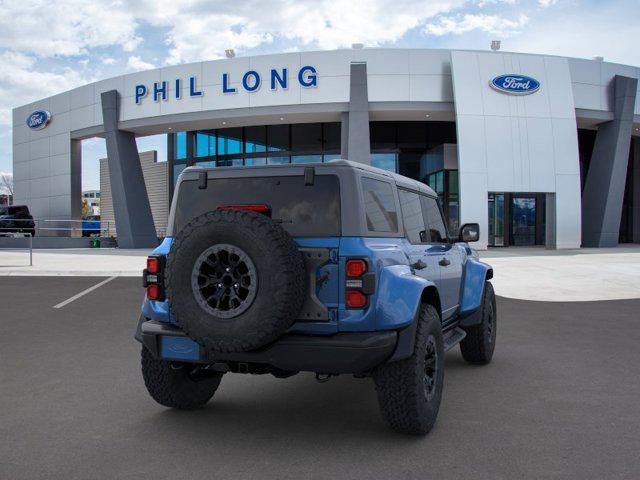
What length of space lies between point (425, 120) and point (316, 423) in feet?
92.1

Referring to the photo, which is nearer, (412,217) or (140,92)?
(412,217)

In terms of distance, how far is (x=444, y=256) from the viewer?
5.49m

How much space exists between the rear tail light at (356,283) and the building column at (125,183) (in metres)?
30.0

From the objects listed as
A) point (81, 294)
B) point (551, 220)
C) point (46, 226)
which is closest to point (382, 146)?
point (551, 220)

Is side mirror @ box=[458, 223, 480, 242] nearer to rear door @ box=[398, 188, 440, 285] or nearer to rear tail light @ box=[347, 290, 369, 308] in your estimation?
Answer: rear door @ box=[398, 188, 440, 285]

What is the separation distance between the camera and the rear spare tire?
3.61 meters

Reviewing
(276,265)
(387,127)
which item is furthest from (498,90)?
(276,265)

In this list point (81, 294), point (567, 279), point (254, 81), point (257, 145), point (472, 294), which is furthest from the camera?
point (257, 145)

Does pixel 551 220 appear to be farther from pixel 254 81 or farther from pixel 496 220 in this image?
pixel 254 81

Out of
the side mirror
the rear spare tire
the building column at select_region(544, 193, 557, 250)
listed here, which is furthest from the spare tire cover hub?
the building column at select_region(544, 193, 557, 250)

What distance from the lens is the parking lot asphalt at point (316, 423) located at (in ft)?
11.8

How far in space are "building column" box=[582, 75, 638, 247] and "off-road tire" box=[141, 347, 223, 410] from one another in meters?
29.4

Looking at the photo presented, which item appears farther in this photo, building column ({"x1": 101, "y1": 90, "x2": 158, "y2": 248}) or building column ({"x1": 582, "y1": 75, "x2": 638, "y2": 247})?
building column ({"x1": 101, "y1": 90, "x2": 158, "y2": 248})

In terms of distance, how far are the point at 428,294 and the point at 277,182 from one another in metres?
1.42
